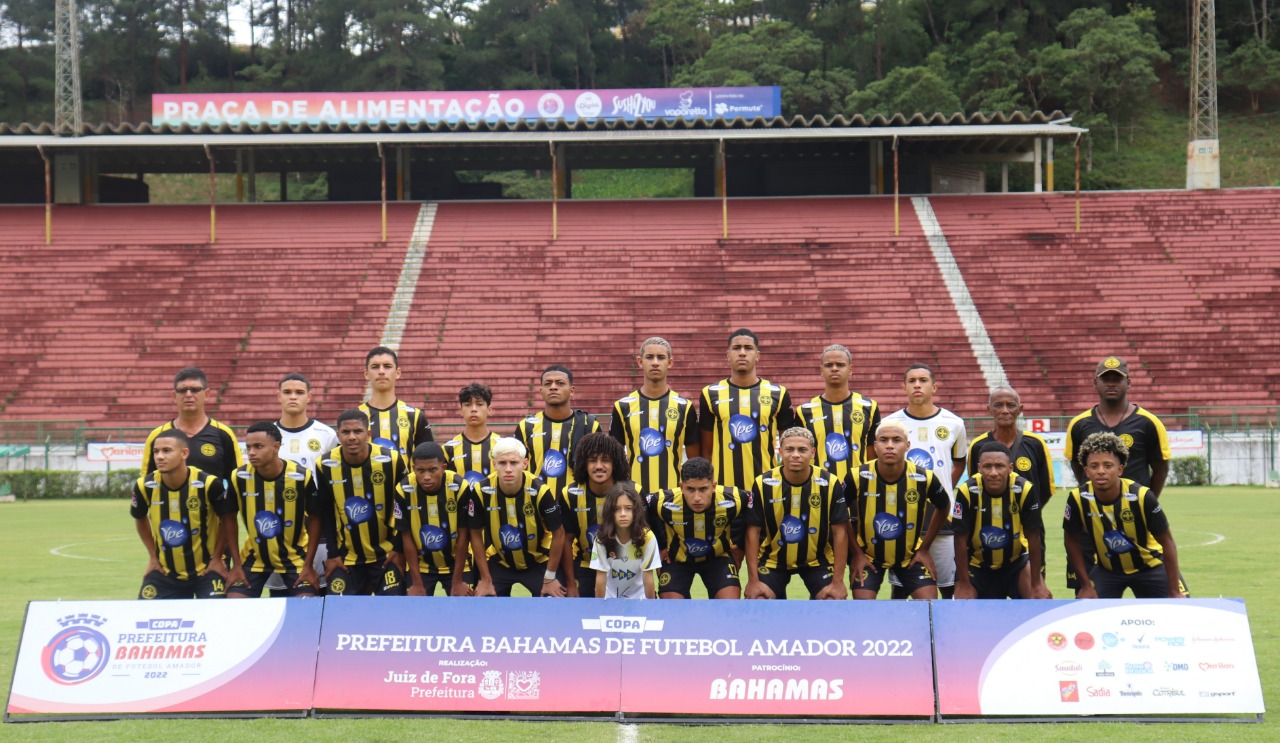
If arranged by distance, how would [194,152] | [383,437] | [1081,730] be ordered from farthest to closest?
1. [194,152]
2. [383,437]
3. [1081,730]

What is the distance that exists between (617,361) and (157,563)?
20.4m

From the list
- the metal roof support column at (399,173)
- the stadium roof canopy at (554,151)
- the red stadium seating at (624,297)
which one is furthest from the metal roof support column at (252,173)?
the metal roof support column at (399,173)

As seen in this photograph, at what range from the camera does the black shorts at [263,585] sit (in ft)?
25.2

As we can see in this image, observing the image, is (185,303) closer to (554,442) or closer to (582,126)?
(582,126)

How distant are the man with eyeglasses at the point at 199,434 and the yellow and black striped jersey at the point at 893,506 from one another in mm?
4041

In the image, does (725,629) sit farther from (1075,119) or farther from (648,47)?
(648,47)

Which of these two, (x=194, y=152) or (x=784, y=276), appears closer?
(x=784, y=276)

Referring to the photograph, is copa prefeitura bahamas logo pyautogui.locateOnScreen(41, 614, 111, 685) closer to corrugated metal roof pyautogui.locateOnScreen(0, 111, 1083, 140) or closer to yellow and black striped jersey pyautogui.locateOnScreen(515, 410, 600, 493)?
yellow and black striped jersey pyautogui.locateOnScreen(515, 410, 600, 493)

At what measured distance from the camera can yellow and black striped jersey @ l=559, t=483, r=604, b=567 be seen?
789 cm

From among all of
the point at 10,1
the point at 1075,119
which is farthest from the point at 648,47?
the point at 10,1

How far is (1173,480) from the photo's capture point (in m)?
23.5

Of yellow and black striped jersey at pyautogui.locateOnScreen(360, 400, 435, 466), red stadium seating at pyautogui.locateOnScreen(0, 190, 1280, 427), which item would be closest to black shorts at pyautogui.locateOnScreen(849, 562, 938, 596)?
yellow and black striped jersey at pyautogui.locateOnScreen(360, 400, 435, 466)

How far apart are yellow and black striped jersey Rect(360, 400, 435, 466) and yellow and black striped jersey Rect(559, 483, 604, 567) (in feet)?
4.51

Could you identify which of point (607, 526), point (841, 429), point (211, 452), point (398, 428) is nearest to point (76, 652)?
point (211, 452)
